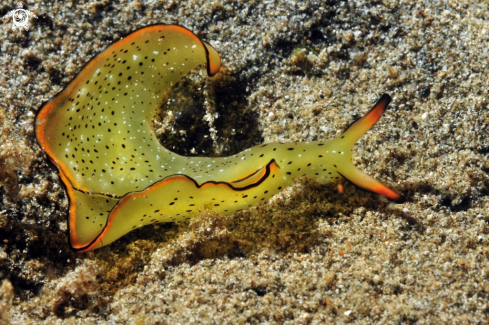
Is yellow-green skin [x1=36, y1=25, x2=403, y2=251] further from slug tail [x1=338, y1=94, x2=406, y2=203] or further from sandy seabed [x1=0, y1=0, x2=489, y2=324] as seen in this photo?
sandy seabed [x1=0, y1=0, x2=489, y2=324]

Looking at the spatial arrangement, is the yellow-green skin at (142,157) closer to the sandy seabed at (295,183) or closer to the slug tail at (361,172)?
the slug tail at (361,172)

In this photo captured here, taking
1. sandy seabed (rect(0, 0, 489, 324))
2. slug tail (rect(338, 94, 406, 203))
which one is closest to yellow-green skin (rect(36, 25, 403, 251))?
slug tail (rect(338, 94, 406, 203))

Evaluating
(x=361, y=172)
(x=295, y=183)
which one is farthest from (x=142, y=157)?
(x=361, y=172)

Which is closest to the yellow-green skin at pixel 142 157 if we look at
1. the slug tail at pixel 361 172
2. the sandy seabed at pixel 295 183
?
the slug tail at pixel 361 172

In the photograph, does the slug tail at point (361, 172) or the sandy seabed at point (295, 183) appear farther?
the slug tail at point (361, 172)

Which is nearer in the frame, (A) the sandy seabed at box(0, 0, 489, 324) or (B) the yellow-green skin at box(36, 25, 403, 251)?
(A) the sandy seabed at box(0, 0, 489, 324)
